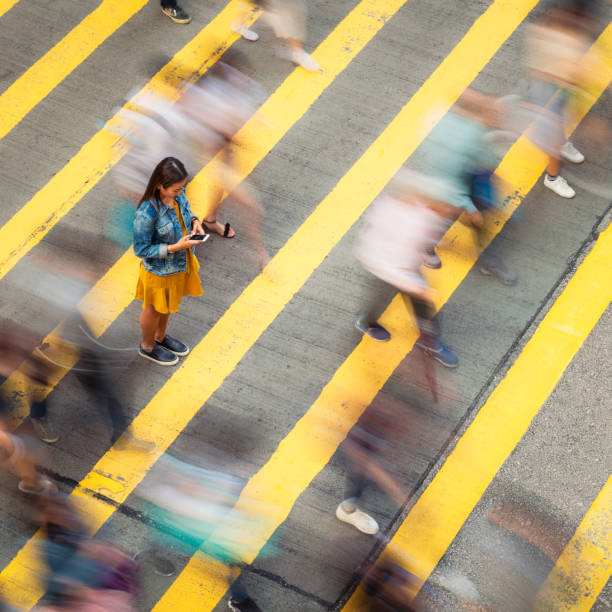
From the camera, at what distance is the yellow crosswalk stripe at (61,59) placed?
31.2ft

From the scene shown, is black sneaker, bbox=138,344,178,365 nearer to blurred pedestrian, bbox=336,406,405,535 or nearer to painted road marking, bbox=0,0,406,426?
painted road marking, bbox=0,0,406,426

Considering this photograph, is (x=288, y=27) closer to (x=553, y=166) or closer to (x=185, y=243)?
(x=553, y=166)

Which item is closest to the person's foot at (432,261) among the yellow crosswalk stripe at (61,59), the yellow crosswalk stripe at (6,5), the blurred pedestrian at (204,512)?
the blurred pedestrian at (204,512)

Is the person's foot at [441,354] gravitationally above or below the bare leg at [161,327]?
above

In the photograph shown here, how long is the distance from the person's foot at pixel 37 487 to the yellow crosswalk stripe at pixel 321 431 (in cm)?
130

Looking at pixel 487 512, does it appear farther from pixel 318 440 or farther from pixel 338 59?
pixel 338 59

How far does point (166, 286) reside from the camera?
7000 millimetres

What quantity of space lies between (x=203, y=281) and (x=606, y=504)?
4.02 metres

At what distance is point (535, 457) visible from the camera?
7320 mm

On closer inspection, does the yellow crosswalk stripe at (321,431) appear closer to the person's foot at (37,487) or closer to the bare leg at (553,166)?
the bare leg at (553,166)

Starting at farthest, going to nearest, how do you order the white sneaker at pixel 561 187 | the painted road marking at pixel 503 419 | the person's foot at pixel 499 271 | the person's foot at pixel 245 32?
the person's foot at pixel 245 32
the white sneaker at pixel 561 187
the person's foot at pixel 499 271
the painted road marking at pixel 503 419

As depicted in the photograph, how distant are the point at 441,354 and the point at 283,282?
164 cm

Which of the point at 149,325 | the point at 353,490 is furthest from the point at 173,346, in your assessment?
the point at 353,490

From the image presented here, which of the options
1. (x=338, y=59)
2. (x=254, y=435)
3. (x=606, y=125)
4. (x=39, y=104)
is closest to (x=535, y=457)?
(x=254, y=435)
